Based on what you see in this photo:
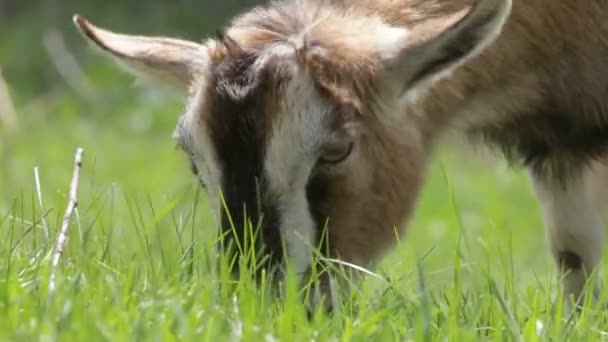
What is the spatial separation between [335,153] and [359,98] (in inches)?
8.9

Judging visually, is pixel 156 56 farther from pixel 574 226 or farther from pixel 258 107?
pixel 574 226

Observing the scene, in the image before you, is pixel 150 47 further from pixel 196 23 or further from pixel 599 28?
pixel 196 23

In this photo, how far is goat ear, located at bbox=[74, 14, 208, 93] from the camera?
5.25 metres

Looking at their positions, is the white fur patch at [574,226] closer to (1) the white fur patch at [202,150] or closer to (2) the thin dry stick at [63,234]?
(1) the white fur patch at [202,150]

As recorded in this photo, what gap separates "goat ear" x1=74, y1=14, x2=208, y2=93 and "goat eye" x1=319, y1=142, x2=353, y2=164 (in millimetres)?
731

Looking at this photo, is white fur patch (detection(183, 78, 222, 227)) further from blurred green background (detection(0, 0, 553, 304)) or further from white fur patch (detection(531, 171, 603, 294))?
blurred green background (detection(0, 0, 553, 304))

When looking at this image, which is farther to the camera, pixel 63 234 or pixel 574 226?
pixel 574 226

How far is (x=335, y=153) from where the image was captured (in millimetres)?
4688

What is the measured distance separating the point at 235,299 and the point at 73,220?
0.92 m

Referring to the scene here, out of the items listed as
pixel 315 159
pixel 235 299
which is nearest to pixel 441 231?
pixel 315 159

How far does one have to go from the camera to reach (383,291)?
14.0 ft

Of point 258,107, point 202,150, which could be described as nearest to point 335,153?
point 258,107

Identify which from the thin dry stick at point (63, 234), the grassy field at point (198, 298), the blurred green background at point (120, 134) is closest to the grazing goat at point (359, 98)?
the grassy field at point (198, 298)

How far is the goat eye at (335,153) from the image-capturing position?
15.3 feet
